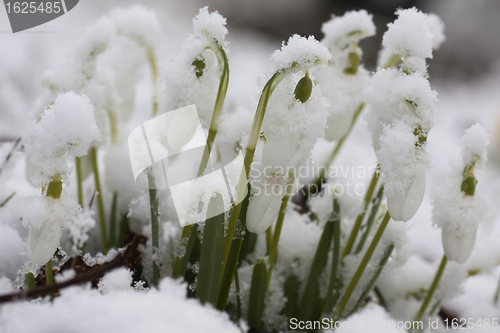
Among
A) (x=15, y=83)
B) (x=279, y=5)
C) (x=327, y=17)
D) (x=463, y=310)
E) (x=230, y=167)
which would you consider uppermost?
(x=279, y=5)

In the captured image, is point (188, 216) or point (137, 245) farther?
point (137, 245)

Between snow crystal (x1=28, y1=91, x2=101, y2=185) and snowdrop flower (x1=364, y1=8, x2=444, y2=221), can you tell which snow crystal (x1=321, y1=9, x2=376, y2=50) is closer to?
snowdrop flower (x1=364, y1=8, x2=444, y2=221)

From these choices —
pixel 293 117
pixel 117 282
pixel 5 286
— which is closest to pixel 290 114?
pixel 293 117

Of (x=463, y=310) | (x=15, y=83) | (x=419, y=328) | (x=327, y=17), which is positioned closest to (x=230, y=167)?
(x=419, y=328)

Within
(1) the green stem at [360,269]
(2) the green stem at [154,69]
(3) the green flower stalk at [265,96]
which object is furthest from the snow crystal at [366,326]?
(2) the green stem at [154,69]

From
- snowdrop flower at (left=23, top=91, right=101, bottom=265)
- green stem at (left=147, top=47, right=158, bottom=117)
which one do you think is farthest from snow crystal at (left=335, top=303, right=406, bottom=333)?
green stem at (left=147, top=47, right=158, bottom=117)

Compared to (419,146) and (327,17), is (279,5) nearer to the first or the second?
(327,17)

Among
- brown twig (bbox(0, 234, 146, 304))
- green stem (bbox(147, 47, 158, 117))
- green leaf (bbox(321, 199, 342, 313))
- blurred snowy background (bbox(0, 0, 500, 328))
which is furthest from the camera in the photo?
blurred snowy background (bbox(0, 0, 500, 328))

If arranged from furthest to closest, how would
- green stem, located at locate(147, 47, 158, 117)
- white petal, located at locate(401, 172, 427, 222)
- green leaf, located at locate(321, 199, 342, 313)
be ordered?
1. green stem, located at locate(147, 47, 158, 117)
2. green leaf, located at locate(321, 199, 342, 313)
3. white petal, located at locate(401, 172, 427, 222)

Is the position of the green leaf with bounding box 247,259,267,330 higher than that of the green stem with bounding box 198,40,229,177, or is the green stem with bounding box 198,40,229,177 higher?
the green stem with bounding box 198,40,229,177
